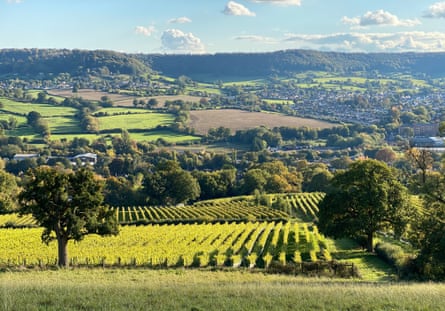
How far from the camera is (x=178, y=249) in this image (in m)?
43.2

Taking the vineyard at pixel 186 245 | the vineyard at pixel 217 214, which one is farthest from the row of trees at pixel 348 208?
the vineyard at pixel 217 214

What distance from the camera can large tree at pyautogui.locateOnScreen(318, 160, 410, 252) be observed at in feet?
131

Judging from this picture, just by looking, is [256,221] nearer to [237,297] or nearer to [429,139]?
[237,297]

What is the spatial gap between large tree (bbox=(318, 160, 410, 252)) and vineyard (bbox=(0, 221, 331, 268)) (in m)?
2.80

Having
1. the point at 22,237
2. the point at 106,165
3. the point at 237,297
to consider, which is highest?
the point at 237,297

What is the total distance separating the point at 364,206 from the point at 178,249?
53.0 ft

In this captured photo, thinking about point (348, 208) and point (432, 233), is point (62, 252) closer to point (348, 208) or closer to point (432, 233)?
point (348, 208)

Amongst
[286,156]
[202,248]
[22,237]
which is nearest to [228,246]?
[202,248]

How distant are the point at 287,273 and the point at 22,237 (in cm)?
3384

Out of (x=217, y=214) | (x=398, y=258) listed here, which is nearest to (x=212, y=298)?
(x=398, y=258)

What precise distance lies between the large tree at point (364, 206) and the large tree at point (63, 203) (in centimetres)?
1789

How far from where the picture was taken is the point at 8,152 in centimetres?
16025

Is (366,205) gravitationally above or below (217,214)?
above

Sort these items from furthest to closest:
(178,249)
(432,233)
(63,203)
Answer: (178,249)
(63,203)
(432,233)
